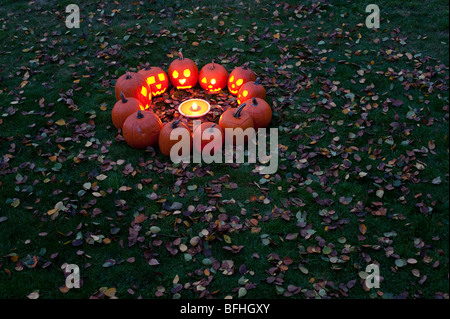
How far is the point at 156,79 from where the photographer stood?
20.5ft

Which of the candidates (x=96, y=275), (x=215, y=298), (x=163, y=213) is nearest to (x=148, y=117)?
(x=163, y=213)

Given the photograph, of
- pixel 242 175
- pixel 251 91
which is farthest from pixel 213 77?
pixel 242 175

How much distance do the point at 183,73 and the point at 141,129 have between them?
1613mm

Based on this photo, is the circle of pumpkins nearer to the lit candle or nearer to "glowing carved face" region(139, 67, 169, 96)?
"glowing carved face" region(139, 67, 169, 96)

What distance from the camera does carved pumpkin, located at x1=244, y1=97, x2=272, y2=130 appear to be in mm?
5465

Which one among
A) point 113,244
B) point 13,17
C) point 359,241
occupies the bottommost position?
point 359,241

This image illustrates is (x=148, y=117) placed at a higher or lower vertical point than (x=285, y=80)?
higher

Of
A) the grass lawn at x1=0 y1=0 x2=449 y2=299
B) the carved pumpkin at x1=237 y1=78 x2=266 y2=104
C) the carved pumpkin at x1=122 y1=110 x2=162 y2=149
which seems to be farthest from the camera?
the carved pumpkin at x1=237 y1=78 x2=266 y2=104

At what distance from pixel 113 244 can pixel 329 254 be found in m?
2.36

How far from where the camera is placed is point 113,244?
423cm

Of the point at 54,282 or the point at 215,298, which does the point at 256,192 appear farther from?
the point at 54,282

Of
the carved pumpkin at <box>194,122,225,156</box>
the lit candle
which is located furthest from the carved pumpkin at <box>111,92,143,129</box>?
the carved pumpkin at <box>194,122,225,156</box>
